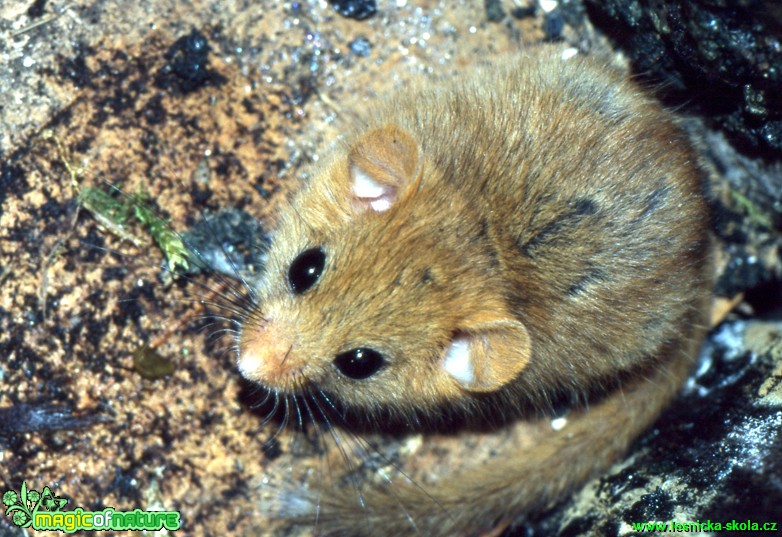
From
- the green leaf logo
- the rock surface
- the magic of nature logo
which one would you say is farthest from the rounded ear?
the green leaf logo

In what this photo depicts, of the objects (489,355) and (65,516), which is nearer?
(489,355)

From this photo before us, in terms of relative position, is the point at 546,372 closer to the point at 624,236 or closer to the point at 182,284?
the point at 624,236

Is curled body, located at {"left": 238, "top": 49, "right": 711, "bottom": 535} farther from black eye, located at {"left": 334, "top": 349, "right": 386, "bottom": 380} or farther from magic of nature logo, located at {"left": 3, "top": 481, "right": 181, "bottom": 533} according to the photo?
magic of nature logo, located at {"left": 3, "top": 481, "right": 181, "bottom": 533}

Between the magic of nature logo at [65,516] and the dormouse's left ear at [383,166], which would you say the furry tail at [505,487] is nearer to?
the magic of nature logo at [65,516]

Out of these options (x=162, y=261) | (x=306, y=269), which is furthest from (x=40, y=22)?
(x=306, y=269)

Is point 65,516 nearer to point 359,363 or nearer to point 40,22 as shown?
point 359,363

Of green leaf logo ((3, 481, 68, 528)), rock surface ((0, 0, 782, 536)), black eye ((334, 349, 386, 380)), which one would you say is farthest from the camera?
rock surface ((0, 0, 782, 536))
